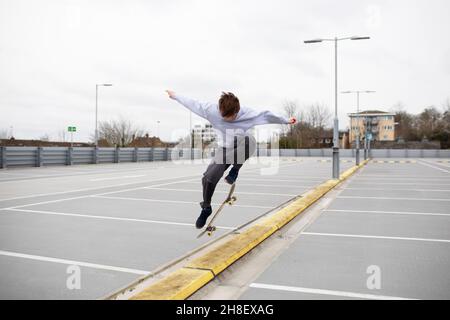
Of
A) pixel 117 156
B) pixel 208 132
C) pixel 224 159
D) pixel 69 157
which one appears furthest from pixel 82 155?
pixel 224 159

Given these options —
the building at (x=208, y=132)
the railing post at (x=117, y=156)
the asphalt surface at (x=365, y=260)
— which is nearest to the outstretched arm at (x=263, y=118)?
the building at (x=208, y=132)

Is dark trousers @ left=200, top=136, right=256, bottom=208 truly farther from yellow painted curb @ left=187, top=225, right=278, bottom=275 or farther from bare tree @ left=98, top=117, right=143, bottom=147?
bare tree @ left=98, top=117, right=143, bottom=147

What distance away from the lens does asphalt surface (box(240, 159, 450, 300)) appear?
3693 millimetres

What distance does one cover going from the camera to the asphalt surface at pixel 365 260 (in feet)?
12.1

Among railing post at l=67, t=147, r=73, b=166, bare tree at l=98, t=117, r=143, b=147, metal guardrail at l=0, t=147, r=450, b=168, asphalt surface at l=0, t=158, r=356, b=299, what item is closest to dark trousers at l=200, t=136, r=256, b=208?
asphalt surface at l=0, t=158, r=356, b=299

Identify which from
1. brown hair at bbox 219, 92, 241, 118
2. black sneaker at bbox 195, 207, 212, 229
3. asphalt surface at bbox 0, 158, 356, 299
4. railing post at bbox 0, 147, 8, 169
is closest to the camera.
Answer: asphalt surface at bbox 0, 158, 356, 299

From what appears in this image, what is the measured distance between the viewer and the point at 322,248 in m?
5.33

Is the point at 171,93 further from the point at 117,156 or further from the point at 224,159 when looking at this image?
the point at 117,156

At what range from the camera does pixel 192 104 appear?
530 cm

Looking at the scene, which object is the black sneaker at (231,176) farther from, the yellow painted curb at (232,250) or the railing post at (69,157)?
the railing post at (69,157)

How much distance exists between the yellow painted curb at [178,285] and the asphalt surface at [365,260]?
1.54 ft

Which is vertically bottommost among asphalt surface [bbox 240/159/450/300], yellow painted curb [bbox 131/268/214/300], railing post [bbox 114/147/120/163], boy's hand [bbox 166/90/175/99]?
asphalt surface [bbox 240/159/450/300]

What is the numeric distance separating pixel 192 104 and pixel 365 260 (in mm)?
2827

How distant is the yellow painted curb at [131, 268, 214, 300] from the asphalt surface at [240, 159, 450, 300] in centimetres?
47
